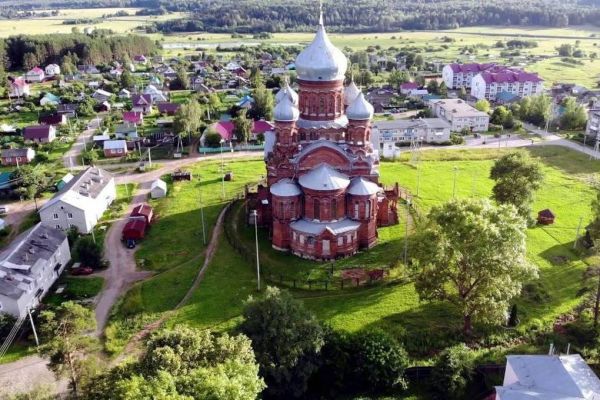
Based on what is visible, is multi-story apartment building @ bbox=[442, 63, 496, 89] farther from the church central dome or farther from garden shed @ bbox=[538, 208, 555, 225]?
the church central dome

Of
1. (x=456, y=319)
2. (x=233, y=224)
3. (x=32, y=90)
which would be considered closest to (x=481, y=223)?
(x=456, y=319)

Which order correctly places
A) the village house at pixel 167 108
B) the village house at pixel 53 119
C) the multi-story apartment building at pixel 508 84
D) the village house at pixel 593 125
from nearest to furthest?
the village house at pixel 593 125 → the village house at pixel 53 119 → the village house at pixel 167 108 → the multi-story apartment building at pixel 508 84

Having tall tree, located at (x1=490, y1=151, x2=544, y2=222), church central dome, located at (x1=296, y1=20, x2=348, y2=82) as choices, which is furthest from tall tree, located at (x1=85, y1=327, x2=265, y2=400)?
tall tree, located at (x1=490, y1=151, x2=544, y2=222)

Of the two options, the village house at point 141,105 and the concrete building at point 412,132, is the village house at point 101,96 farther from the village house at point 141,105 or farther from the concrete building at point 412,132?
the concrete building at point 412,132

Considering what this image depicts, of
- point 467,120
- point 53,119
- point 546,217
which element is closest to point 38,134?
point 53,119

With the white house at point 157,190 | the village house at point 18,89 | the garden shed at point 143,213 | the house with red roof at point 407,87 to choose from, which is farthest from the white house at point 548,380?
the village house at point 18,89

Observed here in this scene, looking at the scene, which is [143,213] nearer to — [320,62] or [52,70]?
[320,62]
